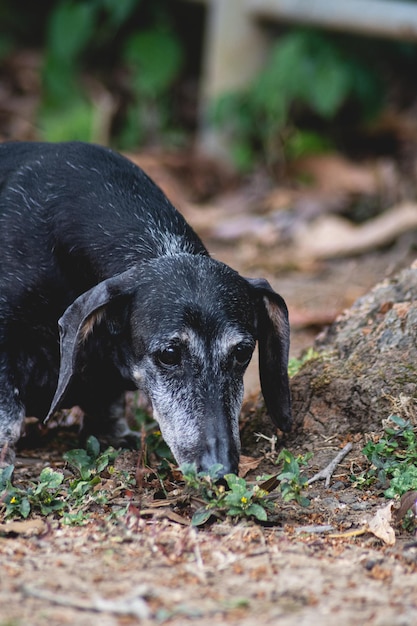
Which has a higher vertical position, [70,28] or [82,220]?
[70,28]

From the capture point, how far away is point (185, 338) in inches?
159

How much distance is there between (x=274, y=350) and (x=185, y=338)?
1.95 feet

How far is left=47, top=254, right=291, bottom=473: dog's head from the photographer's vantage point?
3.97 m

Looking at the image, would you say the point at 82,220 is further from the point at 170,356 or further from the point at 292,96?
the point at 292,96

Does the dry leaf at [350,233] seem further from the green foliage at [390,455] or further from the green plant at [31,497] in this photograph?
the green plant at [31,497]

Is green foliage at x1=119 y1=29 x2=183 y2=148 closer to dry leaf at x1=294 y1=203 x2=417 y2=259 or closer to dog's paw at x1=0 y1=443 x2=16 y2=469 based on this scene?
dry leaf at x1=294 y1=203 x2=417 y2=259

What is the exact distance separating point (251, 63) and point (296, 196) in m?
1.71

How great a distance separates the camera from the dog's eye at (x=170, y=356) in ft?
13.4

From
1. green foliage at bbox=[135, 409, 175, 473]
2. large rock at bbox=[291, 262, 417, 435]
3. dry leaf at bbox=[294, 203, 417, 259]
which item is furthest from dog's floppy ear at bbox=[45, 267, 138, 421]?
dry leaf at bbox=[294, 203, 417, 259]

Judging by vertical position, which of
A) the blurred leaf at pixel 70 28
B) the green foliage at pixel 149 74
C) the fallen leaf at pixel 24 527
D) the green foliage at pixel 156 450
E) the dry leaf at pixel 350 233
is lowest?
the fallen leaf at pixel 24 527

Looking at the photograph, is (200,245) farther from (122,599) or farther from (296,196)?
(296,196)

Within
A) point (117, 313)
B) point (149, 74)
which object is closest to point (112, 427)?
point (117, 313)

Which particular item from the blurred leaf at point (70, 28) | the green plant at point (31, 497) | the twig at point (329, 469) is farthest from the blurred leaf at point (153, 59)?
the green plant at point (31, 497)

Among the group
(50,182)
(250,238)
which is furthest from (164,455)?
(250,238)
